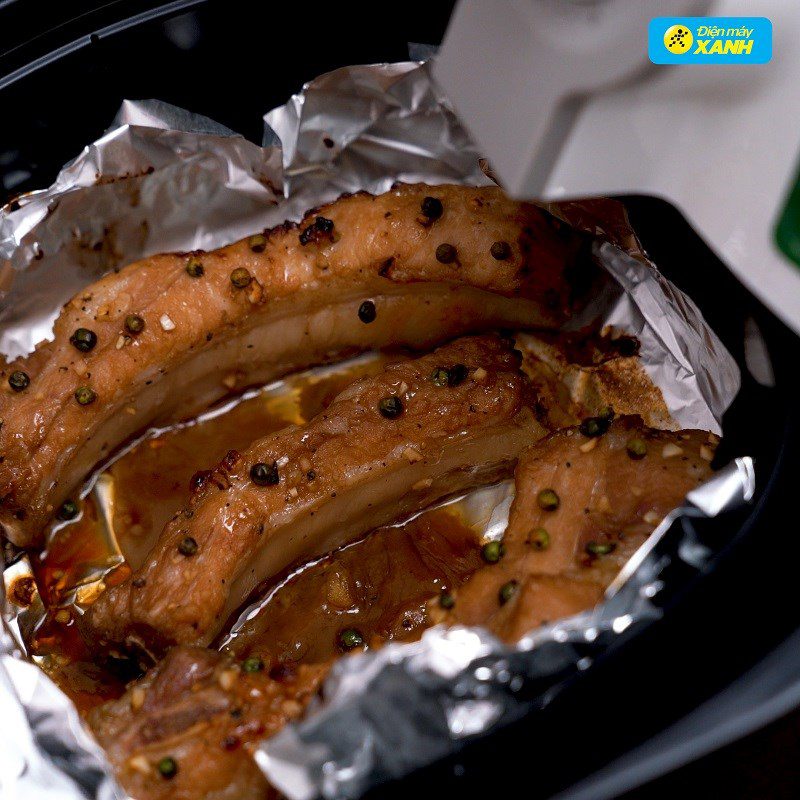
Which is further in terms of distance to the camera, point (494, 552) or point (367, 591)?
point (367, 591)

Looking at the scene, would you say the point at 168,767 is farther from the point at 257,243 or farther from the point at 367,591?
the point at 257,243

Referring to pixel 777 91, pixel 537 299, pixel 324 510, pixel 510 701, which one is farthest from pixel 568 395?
pixel 777 91

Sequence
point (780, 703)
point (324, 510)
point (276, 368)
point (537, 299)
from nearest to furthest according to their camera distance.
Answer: point (780, 703) < point (324, 510) < point (537, 299) < point (276, 368)

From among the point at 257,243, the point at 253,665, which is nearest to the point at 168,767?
the point at 253,665

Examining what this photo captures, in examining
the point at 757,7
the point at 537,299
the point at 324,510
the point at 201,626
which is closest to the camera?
the point at 757,7

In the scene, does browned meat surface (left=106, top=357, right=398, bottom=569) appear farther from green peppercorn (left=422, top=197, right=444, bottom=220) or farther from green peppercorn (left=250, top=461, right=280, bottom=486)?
green peppercorn (left=422, top=197, right=444, bottom=220)

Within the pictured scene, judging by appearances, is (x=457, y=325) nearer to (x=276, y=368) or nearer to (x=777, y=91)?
(x=276, y=368)

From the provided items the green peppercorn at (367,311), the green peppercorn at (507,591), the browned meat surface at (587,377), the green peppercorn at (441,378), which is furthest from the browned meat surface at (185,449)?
the green peppercorn at (507,591)

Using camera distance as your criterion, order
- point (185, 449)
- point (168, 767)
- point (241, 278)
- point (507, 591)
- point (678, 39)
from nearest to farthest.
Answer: point (678, 39)
point (168, 767)
point (507, 591)
point (241, 278)
point (185, 449)
